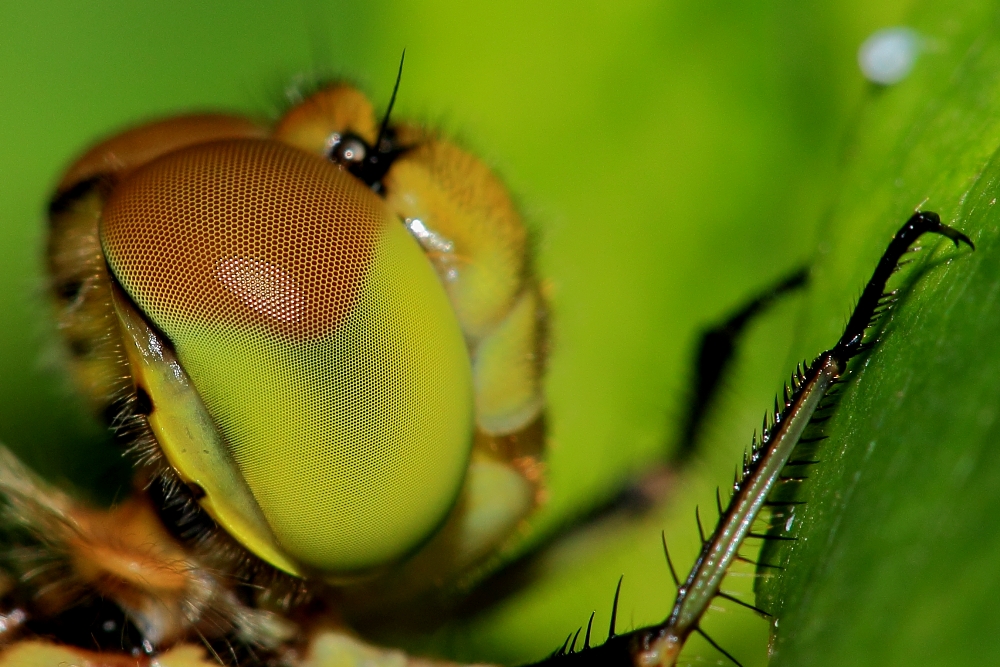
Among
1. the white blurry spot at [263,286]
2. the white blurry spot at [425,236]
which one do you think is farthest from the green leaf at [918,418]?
the white blurry spot at [263,286]

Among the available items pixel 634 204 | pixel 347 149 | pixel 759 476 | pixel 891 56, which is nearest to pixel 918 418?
pixel 759 476

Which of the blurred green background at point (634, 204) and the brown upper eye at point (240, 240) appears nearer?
the brown upper eye at point (240, 240)

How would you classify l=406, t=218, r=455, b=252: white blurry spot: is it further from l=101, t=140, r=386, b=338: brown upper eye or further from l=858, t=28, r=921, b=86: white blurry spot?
l=858, t=28, r=921, b=86: white blurry spot

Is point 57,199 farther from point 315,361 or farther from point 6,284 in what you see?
point 6,284

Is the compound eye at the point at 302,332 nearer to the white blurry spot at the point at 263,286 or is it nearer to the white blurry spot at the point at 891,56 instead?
the white blurry spot at the point at 263,286

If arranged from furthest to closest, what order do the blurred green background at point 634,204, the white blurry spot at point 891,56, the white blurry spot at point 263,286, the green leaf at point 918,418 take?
the blurred green background at point 634,204 → the white blurry spot at point 891,56 → the white blurry spot at point 263,286 → the green leaf at point 918,418

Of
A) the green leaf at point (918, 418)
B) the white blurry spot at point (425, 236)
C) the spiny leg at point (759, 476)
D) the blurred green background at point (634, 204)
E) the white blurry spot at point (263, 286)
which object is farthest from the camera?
the blurred green background at point (634, 204)

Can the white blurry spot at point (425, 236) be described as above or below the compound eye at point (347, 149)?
below
